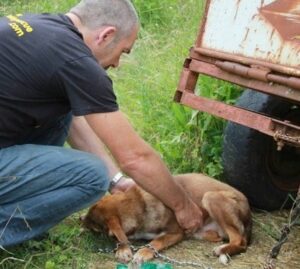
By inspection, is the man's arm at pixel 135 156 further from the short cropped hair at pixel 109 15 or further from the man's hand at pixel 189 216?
the short cropped hair at pixel 109 15

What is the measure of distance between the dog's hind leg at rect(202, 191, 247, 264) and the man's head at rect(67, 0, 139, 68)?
136cm

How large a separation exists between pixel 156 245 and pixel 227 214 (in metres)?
0.54

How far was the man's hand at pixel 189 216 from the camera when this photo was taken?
4180 mm

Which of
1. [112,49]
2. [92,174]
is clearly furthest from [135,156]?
[112,49]

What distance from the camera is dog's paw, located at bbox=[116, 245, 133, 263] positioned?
4.39 m

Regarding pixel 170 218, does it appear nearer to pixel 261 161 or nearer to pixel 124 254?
pixel 124 254

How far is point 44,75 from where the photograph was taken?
3672mm

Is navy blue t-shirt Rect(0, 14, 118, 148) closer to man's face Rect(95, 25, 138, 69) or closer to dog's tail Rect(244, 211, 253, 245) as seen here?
man's face Rect(95, 25, 138, 69)

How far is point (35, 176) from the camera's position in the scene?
12.6 ft

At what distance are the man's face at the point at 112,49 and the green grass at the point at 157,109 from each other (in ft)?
4.19

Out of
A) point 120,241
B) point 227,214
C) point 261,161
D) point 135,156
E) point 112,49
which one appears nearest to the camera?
point 135,156

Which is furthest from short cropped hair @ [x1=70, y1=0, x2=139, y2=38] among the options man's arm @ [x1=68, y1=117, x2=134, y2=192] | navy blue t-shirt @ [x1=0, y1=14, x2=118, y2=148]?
man's arm @ [x1=68, y1=117, x2=134, y2=192]

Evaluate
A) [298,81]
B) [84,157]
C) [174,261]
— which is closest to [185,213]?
[174,261]

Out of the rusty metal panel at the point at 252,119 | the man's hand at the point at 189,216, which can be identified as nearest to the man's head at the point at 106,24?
the rusty metal panel at the point at 252,119
